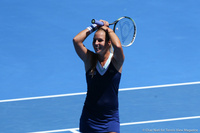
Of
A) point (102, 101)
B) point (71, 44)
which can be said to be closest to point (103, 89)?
point (102, 101)

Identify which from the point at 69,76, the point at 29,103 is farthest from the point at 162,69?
the point at 29,103

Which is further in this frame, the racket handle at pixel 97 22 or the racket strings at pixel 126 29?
the racket strings at pixel 126 29

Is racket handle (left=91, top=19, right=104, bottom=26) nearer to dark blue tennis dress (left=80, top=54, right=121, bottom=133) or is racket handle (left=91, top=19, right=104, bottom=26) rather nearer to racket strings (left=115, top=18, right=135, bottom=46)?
dark blue tennis dress (left=80, top=54, right=121, bottom=133)

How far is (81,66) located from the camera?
1130 cm

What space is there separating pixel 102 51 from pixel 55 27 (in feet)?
24.9

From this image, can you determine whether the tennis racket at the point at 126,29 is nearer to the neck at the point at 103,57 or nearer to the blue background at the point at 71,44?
the neck at the point at 103,57

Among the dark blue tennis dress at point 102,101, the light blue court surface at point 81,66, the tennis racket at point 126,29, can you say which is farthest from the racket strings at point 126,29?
the light blue court surface at point 81,66

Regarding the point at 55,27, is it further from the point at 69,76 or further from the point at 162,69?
the point at 162,69

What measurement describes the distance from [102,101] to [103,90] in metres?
0.12

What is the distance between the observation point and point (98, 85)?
5.46 meters

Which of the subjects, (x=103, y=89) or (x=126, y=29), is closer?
(x=103, y=89)

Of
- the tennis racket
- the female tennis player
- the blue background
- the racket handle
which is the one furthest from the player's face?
the blue background

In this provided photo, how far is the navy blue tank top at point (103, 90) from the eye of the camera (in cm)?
545

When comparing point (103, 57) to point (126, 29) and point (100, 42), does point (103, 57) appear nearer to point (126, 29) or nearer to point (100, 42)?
point (100, 42)
